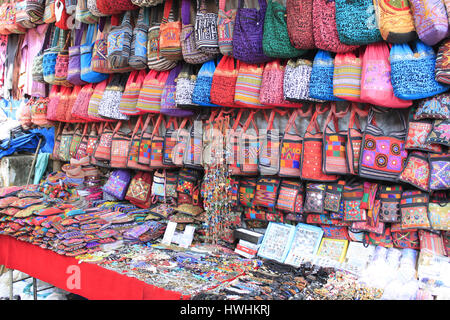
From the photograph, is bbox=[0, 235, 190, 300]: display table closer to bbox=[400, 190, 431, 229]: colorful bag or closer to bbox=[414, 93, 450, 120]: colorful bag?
bbox=[400, 190, 431, 229]: colorful bag

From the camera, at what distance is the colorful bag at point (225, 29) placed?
8.85ft

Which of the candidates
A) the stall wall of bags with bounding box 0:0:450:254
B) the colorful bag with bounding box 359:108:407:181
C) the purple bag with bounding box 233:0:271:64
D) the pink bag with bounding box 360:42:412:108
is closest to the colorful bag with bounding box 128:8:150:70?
the stall wall of bags with bounding box 0:0:450:254

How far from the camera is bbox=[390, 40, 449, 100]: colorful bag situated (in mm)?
1990

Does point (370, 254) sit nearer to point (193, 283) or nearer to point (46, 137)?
point (193, 283)

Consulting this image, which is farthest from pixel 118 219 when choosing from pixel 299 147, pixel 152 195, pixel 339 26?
pixel 339 26

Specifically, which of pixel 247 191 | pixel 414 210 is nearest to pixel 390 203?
pixel 414 210

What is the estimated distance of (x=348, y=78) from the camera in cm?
225

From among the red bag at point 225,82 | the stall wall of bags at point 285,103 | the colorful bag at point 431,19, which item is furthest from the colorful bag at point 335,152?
the red bag at point 225,82

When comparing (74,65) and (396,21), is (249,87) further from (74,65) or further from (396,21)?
(74,65)

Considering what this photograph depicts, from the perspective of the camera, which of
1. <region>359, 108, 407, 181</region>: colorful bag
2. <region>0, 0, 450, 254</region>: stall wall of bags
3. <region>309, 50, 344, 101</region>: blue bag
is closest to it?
<region>0, 0, 450, 254</region>: stall wall of bags

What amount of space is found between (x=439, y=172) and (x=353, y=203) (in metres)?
0.55

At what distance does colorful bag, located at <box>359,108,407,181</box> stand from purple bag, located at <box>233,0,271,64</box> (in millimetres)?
958
